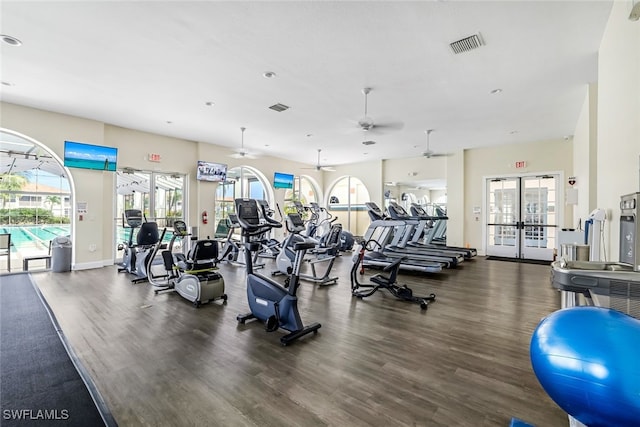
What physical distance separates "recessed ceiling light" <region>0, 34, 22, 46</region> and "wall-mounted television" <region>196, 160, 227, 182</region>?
4799 mm

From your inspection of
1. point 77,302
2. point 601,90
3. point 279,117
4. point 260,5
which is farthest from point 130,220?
point 601,90

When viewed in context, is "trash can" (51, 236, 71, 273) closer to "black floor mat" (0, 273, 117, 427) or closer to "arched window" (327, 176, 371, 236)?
"black floor mat" (0, 273, 117, 427)

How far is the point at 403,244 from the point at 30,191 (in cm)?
894

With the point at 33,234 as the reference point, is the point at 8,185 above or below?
above

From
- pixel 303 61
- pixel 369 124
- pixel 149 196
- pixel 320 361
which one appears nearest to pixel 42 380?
pixel 320 361

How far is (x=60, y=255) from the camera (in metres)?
6.11

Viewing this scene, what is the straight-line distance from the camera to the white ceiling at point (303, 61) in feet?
9.94

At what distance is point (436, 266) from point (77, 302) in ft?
20.0

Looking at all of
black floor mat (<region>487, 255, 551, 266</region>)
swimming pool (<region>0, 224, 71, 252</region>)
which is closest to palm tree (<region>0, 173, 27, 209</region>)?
swimming pool (<region>0, 224, 71, 252</region>)

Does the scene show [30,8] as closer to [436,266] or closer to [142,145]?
[142,145]

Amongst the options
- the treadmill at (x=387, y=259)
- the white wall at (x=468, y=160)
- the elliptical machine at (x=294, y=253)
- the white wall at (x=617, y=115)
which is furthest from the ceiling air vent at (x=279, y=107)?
the white wall at (x=617, y=115)

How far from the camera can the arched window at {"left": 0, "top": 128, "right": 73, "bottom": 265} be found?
6.41 m

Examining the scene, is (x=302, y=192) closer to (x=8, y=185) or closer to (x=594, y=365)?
(x=8, y=185)

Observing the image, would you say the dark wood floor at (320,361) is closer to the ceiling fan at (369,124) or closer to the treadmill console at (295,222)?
the treadmill console at (295,222)
